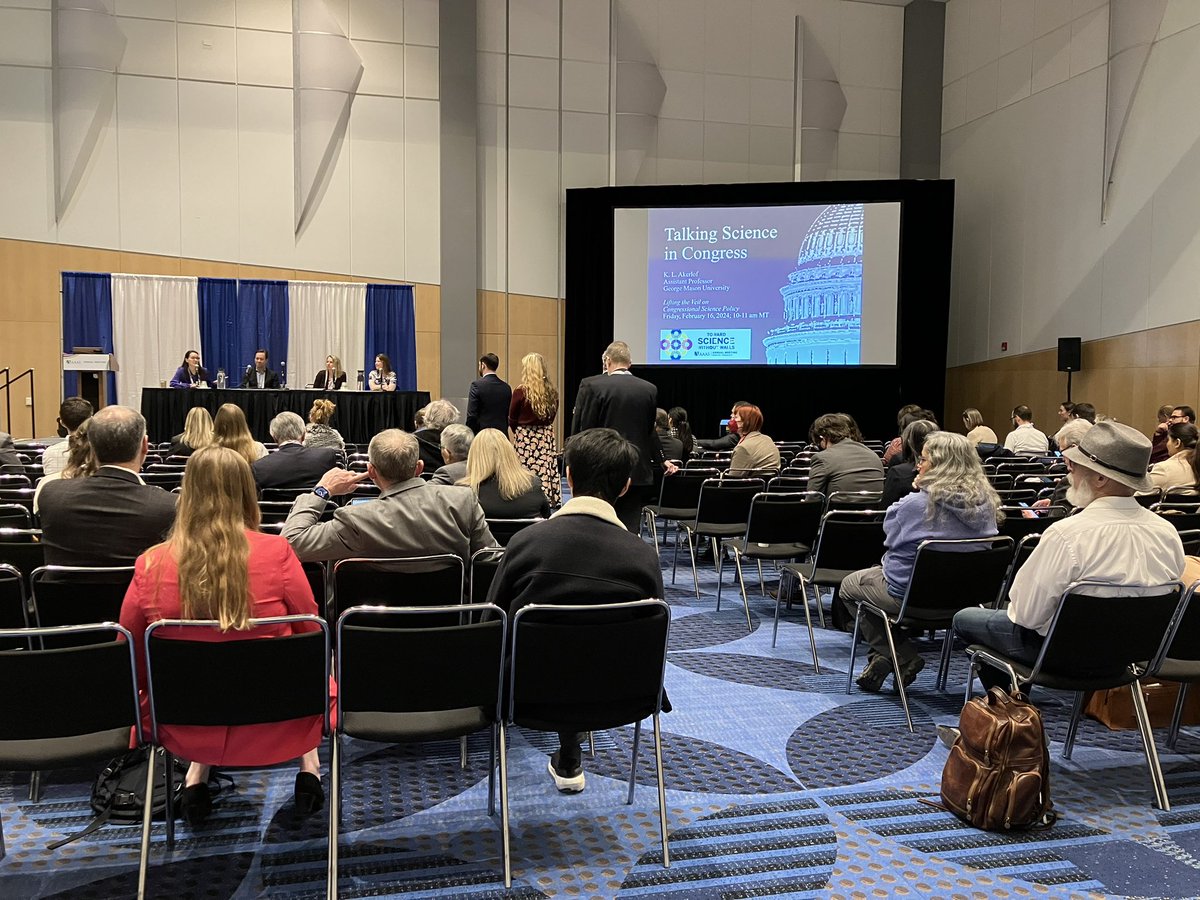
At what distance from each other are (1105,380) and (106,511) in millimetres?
12464

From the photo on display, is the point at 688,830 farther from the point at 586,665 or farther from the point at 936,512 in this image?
the point at 936,512

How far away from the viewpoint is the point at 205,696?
7.95 ft

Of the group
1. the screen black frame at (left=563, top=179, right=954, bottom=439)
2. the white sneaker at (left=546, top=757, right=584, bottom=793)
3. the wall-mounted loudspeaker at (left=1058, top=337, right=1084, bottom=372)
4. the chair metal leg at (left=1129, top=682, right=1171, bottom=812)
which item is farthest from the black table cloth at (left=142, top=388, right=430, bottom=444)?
the chair metal leg at (left=1129, top=682, right=1171, bottom=812)

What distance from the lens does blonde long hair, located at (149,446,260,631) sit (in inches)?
97.7

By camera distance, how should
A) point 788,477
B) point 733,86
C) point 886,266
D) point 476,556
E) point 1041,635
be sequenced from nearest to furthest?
point 1041,635
point 476,556
point 788,477
point 886,266
point 733,86

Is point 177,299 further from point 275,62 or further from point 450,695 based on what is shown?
point 450,695

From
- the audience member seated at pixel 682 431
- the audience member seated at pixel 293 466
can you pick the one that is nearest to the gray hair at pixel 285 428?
the audience member seated at pixel 293 466

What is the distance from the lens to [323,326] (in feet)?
46.9

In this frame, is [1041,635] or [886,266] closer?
[1041,635]

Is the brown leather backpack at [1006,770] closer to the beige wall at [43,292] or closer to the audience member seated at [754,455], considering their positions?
the audience member seated at [754,455]

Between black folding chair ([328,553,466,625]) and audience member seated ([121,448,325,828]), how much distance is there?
503 mm

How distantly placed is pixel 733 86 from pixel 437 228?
5483mm

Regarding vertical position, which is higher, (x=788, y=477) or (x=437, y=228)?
(x=437, y=228)

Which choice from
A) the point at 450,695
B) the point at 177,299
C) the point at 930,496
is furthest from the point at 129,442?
the point at 177,299
